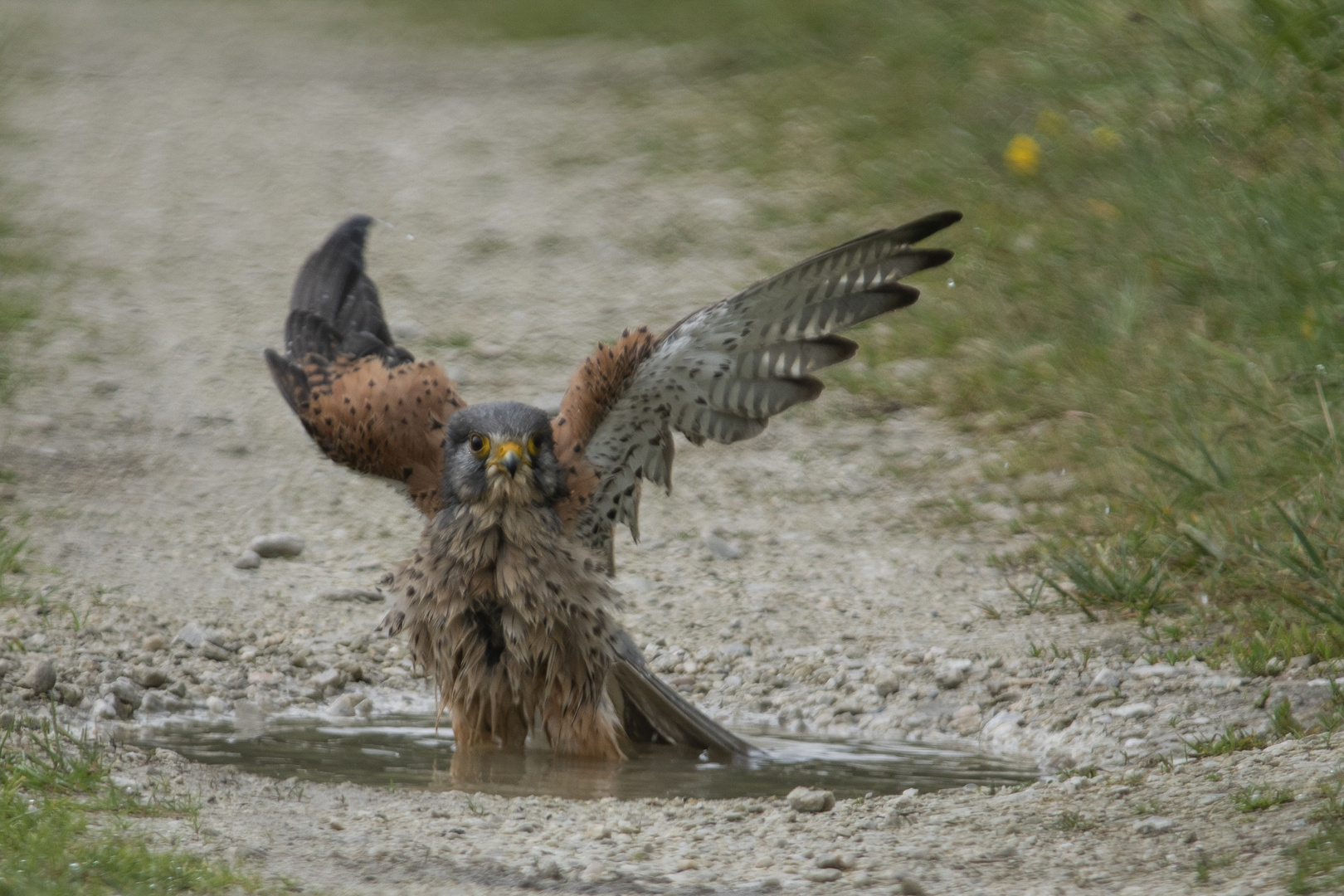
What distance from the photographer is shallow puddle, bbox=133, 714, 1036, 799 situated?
4.40 meters

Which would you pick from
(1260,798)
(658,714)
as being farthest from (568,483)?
(1260,798)

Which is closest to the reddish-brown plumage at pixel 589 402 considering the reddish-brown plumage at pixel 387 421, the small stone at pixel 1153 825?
the reddish-brown plumage at pixel 387 421

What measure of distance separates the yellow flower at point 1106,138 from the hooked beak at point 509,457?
4955 mm

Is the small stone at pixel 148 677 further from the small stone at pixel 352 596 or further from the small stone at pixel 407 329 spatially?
the small stone at pixel 407 329

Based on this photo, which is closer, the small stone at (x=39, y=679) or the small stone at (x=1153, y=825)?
the small stone at (x=1153, y=825)

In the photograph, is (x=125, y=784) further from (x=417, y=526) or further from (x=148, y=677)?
(x=417, y=526)

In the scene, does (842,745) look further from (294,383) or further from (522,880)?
(294,383)

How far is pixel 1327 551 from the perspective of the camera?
485 cm

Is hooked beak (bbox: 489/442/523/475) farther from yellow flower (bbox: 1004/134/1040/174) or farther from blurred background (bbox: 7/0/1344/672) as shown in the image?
yellow flower (bbox: 1004/134/1040/174)

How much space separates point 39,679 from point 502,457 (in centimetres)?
142

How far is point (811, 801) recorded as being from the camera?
398cm

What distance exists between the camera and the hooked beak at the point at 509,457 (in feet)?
15.7

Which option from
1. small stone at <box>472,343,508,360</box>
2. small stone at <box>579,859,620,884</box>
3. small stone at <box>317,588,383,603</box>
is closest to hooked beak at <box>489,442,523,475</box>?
small stone at <box>317,588,383,603</box>

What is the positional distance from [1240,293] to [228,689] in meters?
4.46
